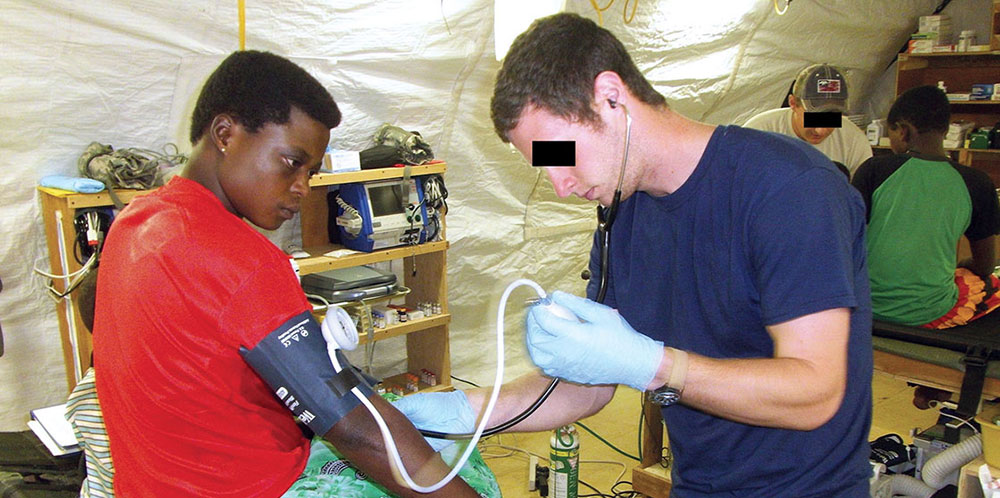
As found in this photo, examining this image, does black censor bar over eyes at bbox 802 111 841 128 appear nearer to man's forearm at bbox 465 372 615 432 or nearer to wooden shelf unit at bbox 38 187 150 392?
man's forearm at bbox 465 372 615 432

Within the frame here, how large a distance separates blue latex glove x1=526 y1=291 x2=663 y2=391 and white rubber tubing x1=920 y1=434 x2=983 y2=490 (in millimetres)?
1711

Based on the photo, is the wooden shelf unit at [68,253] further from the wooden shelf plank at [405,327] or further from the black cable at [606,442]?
the black cable at [606,442]

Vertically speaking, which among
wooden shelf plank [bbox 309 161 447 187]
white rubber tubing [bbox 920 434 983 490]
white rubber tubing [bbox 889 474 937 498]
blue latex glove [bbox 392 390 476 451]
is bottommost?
white rubber tubing [bbox 889 474 937 498]

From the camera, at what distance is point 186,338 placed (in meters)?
1.05

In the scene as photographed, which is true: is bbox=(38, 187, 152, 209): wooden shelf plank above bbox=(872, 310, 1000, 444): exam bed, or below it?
above

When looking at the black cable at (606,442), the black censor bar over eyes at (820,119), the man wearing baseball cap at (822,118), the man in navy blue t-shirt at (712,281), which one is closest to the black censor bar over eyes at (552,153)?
the man in navy blue t-shirt at (712,281)

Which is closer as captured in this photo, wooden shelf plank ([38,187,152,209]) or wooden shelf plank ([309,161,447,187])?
wooden shelf plank ([38,187,152,209])

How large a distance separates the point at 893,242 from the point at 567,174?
86.3 inches

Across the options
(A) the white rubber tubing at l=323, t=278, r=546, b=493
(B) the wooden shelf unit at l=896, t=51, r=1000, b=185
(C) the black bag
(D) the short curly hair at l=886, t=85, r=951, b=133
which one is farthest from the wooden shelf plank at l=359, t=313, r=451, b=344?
(B) the wooden shelf unit at l=896, t=51, r=1000, b=185

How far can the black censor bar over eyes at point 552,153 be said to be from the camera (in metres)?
1.09

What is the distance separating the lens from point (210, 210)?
1130 millimetres

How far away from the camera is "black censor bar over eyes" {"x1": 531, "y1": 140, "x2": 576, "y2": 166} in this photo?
1093 mm

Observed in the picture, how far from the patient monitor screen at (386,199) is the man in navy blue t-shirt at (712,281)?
174 centimetres

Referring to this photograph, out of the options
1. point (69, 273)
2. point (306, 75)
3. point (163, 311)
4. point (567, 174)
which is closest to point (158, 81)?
point (69, 273)
